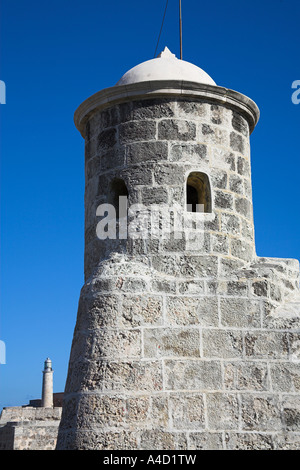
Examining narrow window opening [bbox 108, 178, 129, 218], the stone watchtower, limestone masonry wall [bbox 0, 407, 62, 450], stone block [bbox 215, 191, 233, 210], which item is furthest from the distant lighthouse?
stone block [bbox 215, 191, 233, 210]

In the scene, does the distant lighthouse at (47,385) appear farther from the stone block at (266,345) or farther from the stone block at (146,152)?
the stone block at (266,345)

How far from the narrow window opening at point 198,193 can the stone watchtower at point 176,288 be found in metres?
0.02

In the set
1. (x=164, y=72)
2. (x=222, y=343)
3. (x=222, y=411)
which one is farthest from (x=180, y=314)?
(x=164, y=72)

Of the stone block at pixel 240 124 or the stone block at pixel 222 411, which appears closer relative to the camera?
the stone block at pixel 222 411

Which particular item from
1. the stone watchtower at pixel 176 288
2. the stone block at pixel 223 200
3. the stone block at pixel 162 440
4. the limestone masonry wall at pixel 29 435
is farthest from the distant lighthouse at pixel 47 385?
the stone block at pixel 162 440

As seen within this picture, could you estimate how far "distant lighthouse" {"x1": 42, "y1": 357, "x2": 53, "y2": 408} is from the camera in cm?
2536

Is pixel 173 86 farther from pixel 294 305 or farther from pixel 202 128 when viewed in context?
pixel 294 305

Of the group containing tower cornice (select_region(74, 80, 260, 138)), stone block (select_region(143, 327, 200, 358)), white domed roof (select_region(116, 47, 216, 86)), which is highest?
white domed roof (select_region(116, 47, 216, 86))

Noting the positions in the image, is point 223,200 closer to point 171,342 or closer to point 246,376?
point 171,342

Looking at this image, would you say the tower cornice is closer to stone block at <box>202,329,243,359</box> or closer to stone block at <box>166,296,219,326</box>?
stone block at <box>166,296,219,326</box>

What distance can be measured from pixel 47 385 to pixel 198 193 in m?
22.4

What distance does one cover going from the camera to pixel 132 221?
570 centimetres

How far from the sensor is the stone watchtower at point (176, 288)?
16.8ft

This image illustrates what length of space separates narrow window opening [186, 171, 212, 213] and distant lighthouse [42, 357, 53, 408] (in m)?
20.1
